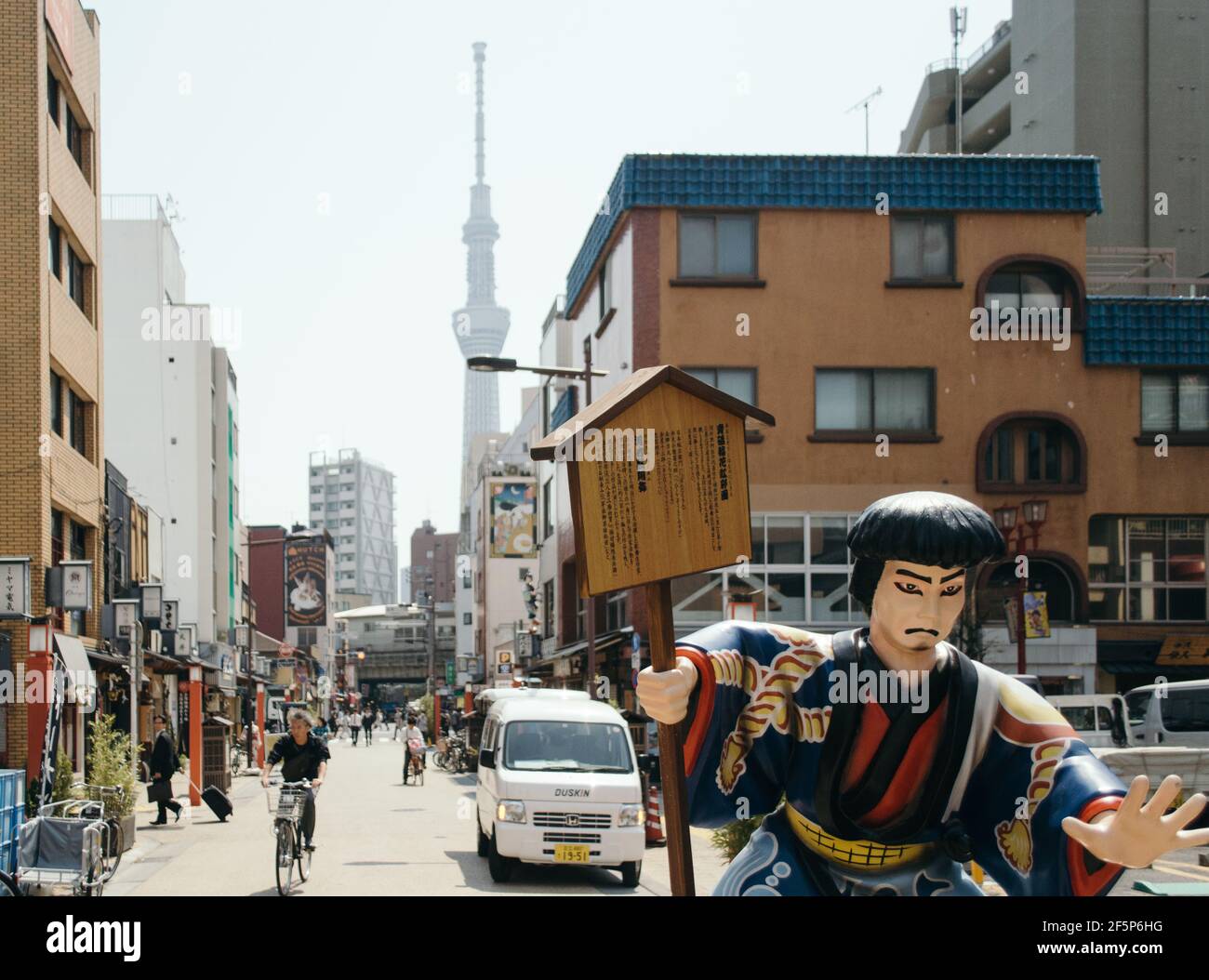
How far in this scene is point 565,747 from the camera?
18.0m

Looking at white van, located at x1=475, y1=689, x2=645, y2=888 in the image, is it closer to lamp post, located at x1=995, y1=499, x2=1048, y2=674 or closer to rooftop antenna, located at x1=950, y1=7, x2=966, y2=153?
lamp post, located at x1=995, y1=499, x2=1048, y2=674

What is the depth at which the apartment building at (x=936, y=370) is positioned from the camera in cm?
3425

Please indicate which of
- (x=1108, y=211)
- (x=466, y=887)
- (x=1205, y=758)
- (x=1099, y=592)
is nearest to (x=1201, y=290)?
(x=1108, y=211)

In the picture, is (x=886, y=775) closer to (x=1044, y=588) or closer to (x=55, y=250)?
(x=55, y=250)

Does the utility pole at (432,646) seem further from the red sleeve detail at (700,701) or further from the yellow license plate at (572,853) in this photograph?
the red sleeve detail at (700,701)

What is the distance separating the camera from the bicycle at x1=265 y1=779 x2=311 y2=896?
1453 cm

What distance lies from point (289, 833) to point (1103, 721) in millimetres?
18838

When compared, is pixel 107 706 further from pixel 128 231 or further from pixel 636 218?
pixel 128 231

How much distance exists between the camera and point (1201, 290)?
44.8 m

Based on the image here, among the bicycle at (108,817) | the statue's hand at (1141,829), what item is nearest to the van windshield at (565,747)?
the bicycle at (108,817)

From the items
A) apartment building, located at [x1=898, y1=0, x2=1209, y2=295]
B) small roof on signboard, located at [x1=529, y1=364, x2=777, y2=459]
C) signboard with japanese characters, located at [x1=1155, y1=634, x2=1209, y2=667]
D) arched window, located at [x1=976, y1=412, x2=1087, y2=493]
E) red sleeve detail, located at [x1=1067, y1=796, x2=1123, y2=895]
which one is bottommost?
signboard with japanese characters, located at [x1=1155, y1=634, x2=1209, y2=667]

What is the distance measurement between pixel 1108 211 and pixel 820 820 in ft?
153

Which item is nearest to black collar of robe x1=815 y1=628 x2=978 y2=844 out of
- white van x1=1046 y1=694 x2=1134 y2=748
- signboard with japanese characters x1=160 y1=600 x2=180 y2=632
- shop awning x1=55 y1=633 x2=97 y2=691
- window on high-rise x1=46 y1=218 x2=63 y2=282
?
shop awning x1=55 y1=633 x2=97 y2=691

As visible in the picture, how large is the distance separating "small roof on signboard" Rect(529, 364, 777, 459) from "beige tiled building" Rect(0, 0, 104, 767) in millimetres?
22245
